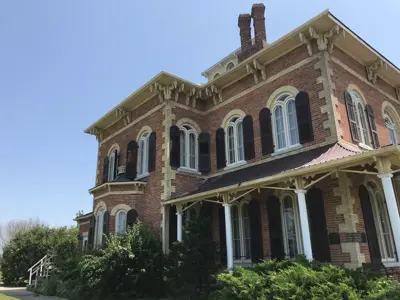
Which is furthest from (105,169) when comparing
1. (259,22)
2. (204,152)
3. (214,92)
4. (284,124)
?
(259,22)

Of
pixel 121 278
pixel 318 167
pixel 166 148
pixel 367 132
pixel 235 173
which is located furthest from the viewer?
pixel 166 148

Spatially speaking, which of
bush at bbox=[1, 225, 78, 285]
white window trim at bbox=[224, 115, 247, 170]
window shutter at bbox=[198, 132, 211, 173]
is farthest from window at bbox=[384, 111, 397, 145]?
bush at bbox=[1, 225, 78, 285]

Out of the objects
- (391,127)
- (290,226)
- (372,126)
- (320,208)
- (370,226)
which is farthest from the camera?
(391,127)

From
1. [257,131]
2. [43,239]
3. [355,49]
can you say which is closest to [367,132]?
[355,49]

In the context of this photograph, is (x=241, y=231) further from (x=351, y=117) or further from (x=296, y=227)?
(x=351, y=117)

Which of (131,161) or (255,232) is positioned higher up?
(131,161)

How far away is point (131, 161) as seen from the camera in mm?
15695

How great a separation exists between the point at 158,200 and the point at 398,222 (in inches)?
342

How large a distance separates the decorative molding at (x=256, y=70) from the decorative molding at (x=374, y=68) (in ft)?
13.8

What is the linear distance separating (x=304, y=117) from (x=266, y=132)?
5.41 ft

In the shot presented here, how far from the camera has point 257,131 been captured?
12445mm

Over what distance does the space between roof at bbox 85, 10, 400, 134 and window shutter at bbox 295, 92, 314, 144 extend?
1973mm

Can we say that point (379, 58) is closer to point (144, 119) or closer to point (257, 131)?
point (257, 131)

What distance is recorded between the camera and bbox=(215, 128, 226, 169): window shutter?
540 inches
